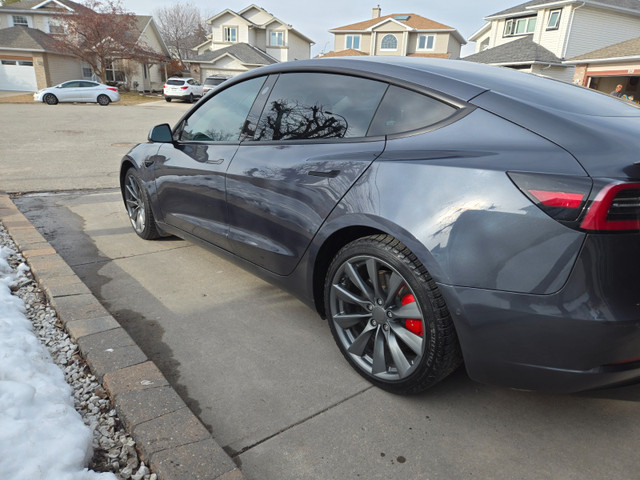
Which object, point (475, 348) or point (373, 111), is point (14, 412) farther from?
point (373, 111)

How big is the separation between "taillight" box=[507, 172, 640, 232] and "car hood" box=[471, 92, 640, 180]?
45mm

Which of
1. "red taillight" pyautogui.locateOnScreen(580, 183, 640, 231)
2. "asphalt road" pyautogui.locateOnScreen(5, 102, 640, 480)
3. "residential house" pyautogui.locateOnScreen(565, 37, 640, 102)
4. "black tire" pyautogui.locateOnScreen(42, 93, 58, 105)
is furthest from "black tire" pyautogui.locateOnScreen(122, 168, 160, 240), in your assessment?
"black tire" pyautogui.locateOnScreen(42, 93, 58, 105)

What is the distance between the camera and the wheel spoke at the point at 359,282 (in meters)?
2.33

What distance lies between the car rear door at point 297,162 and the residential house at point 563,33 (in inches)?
1063

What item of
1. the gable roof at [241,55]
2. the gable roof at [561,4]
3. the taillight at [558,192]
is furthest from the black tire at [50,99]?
the taillight at [558,192]

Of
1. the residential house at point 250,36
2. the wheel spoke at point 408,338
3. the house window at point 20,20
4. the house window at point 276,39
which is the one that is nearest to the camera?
the wheel spoke at point 408,338

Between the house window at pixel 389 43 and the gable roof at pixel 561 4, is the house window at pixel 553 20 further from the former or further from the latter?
the house window at pixel 389 43

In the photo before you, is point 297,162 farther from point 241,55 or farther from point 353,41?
point 353,41

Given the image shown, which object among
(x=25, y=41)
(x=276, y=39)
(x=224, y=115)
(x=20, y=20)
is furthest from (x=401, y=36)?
(x=224, y=115)

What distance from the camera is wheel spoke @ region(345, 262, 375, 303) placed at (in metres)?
2.33

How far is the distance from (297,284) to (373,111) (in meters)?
1.05

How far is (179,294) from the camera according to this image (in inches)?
137

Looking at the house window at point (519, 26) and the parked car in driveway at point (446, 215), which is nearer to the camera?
the parked car in driveway at point (446, 215)

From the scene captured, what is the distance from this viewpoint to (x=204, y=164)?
3373mm
